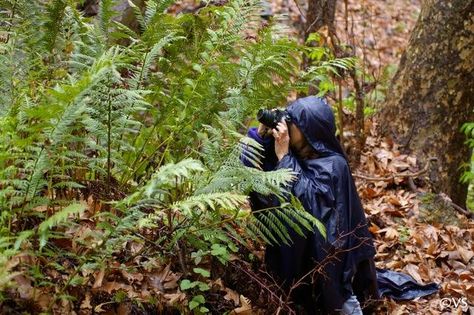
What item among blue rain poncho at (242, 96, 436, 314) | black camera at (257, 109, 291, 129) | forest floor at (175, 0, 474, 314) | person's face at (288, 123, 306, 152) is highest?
black camera at (257, 109, 291, 129)

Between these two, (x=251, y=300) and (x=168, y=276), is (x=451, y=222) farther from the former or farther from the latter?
(x=168, y=276)

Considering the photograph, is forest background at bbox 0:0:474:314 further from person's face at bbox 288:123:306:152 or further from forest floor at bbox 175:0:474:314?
person's face at bbox 288:123:306:152

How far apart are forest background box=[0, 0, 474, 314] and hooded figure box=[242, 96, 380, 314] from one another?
148 mm

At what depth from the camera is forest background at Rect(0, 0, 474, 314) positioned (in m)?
2.37

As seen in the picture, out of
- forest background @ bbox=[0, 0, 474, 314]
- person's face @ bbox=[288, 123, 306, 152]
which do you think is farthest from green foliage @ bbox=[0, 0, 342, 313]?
person's face @ bbox=[288, 123, 306, 152]

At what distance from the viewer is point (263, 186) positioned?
9.28 feet

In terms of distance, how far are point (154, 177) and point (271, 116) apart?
52.4 inches

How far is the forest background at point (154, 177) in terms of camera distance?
93.4 inches

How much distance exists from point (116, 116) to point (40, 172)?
0.54 meters

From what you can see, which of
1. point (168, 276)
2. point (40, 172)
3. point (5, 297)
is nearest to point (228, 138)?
point (168, 276)

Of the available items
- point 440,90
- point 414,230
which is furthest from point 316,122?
point 440,90

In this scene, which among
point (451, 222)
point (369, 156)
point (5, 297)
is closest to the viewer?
point (5, 297)

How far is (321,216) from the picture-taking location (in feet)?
11.2

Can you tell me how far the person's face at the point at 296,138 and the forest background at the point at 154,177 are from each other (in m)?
0.26
